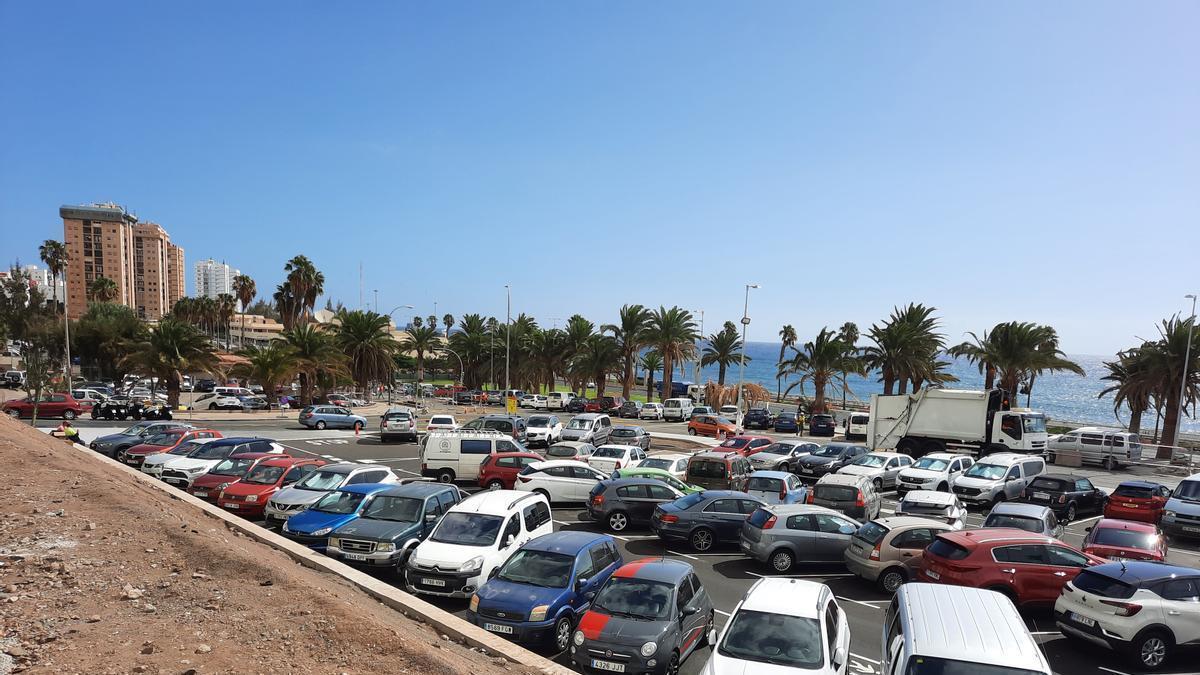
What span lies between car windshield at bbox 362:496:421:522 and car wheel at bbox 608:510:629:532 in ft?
18.7

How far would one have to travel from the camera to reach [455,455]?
24.1 meters

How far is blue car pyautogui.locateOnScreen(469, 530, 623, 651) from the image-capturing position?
9797mm

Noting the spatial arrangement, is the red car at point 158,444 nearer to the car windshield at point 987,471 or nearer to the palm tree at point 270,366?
the palm tree at point 270,366

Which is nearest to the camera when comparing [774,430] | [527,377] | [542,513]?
[542,513]

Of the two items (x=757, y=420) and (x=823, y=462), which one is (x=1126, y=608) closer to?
(x=823, y=462)

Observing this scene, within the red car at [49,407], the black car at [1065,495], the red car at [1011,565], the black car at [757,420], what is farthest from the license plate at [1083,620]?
the red car at [49,407]

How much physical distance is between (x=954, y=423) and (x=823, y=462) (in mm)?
10499

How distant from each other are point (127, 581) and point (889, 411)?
3404cm

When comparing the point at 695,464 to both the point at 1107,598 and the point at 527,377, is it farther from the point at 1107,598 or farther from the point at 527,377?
the point at 527,377

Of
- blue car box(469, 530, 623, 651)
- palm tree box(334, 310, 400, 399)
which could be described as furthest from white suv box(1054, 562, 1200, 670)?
palm tree box(334, 310, 400, 399)

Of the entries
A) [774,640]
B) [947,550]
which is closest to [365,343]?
[947,550]

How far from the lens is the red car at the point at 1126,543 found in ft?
46.4

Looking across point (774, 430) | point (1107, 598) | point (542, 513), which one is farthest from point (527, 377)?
point (1107, 598)

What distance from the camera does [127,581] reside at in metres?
9.75
